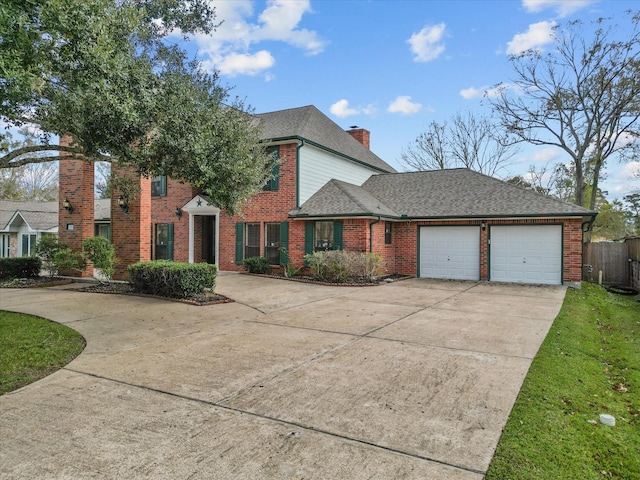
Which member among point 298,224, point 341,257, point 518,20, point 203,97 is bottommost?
point 341,257

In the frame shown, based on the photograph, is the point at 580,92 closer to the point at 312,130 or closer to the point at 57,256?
the point at 312,130

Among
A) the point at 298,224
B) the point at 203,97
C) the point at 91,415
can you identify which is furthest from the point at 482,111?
the point at 91,415

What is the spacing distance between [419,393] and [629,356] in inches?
155

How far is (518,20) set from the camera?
543 inches

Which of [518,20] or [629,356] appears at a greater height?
[518,20]

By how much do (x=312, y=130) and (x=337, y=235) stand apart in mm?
4940

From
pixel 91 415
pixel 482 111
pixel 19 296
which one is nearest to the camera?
pixel 91 415

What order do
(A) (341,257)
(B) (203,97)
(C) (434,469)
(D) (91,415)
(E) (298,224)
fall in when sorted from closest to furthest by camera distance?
(C) (434,469) < (D) (91,415) < (B) (203,97) < (A) (341,257) < (E) (298,224)

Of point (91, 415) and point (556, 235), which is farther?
point (556, 235)

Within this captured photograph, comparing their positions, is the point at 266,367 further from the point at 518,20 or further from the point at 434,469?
the point at 518,20

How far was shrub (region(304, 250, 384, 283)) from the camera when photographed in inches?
523

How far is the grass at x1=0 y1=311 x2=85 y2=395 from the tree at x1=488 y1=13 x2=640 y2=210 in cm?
2525

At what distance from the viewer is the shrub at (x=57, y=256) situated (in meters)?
12.8

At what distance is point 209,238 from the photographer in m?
18.5
